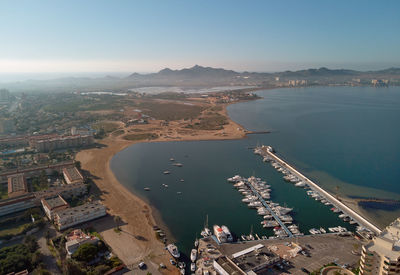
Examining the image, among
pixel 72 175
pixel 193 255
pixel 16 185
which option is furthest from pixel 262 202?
pixel 16 185

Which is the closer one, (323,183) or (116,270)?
(116,270)

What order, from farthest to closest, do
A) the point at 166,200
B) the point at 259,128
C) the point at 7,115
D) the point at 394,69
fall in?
the point at 394,69 < the point at 7,115 < the point at 259,128 < the point at 166,200

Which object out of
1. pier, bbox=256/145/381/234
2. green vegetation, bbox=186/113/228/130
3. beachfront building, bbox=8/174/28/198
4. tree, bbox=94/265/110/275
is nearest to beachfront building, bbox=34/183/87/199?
beachfront building, bbox=8/174/28/198

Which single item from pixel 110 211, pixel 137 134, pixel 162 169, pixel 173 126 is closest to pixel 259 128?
pixel 173 126

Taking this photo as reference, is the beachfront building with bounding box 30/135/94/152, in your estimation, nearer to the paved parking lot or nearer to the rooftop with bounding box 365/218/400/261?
the paved parking lot

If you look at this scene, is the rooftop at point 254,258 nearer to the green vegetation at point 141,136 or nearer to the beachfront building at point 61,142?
the green vegetation at point 141,136

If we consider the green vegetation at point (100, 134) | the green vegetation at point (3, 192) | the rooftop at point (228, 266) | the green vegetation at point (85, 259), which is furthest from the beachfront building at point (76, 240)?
the green vegetation at point (100, 134)

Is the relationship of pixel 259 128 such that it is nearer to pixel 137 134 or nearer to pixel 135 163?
pixel 137 134
